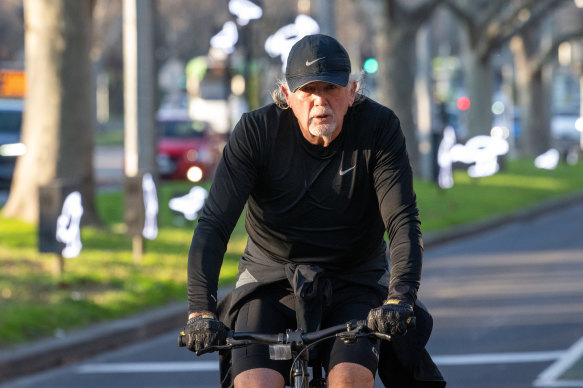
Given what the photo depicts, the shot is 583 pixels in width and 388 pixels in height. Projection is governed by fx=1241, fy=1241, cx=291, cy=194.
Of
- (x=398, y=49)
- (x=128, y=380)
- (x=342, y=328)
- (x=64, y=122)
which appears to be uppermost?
(x=398, y=49)

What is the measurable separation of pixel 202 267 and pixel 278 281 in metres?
0.30

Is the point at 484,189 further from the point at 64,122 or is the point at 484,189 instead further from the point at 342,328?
the point at 342,328

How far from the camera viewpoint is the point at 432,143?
21.5 m

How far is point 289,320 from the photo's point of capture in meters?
4.26

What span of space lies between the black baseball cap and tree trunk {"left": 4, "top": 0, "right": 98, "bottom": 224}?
10.8 meters

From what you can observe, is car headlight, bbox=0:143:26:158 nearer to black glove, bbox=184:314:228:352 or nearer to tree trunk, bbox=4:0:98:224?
tree trunk, bbox=4:0:98:224

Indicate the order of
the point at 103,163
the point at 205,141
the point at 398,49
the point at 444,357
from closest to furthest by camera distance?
the point at 444,357 < the point at 398,49 < the point at 205,141 < the point at 103,163

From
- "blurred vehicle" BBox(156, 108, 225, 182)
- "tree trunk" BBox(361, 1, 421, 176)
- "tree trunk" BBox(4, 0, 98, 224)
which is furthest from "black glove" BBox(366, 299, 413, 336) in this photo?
"blurred vehicle" BBox(156, 108, 225, 182)

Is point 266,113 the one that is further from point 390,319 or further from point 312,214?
point 390,319

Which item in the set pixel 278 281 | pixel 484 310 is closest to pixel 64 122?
pixel 484 310

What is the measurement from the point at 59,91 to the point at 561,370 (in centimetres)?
799

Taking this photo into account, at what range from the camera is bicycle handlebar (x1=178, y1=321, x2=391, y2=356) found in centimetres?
383

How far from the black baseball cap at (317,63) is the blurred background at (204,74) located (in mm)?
591

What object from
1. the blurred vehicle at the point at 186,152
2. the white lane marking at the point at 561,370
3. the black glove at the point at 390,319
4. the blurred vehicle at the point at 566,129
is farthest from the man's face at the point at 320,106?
the blurred vehicle at the point at 566,129
